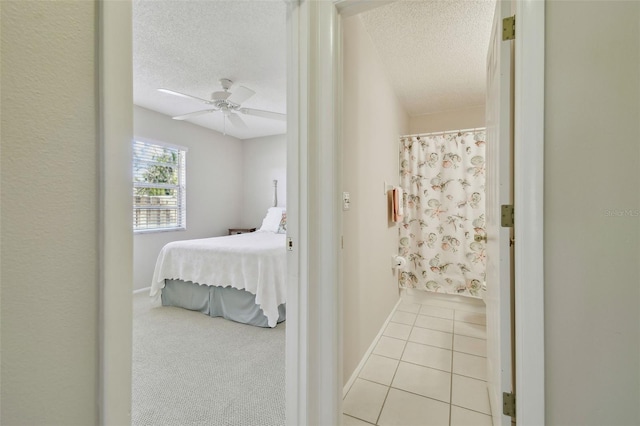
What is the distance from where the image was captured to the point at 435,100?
10.8ft

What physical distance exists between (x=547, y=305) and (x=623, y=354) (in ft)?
0.72

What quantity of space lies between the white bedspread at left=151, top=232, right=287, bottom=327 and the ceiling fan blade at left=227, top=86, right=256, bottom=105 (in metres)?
1.50

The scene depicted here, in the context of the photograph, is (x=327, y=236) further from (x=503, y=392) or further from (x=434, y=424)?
(x=434, y=424)

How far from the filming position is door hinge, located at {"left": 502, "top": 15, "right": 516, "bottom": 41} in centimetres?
109

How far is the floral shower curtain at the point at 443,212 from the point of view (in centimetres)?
297

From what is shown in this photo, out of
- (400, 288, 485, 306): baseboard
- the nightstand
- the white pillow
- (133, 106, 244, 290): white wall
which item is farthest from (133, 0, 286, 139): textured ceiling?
(400, 288, 485, 306): baseboard

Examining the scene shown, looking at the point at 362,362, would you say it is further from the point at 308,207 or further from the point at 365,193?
the point at 308,207

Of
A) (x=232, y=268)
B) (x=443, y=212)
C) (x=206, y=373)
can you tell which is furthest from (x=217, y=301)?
(x=443, y=212)

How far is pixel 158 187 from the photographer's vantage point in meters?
3.99

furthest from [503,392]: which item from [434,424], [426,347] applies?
[426,347]

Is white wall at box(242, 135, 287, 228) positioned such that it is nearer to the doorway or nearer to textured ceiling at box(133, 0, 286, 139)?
textured ceiling at box(133, 0, 286, 139)
